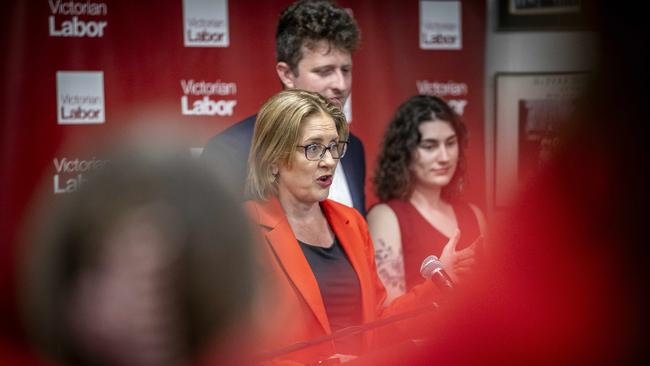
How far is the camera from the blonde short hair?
179 centimetres

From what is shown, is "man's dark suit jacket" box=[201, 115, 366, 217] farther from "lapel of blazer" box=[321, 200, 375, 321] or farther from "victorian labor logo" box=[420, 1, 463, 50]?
"victorian labor logo" box=[420, 1, 463, 50]

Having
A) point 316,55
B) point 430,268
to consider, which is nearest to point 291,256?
point 430,268

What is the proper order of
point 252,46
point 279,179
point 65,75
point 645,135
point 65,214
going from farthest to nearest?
point 252,46, point 65,75, point 279,179, point 645,135, point 65,214

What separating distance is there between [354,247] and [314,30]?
28.6 inches

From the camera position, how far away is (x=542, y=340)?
2.08 feet

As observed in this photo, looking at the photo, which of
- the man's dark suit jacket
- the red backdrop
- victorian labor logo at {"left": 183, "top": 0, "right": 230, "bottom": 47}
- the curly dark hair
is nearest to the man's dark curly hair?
the man's dark suit jacket

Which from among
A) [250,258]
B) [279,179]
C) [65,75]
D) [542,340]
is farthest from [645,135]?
[65,75]

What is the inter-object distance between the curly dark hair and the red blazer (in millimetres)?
960

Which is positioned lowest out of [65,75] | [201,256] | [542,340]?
[542,340]

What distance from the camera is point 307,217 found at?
190 cm

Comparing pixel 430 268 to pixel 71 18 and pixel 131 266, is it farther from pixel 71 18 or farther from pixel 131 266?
pixel 71 18

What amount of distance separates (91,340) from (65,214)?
7cm

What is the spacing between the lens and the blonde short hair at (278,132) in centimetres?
179

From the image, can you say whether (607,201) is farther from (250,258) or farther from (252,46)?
(252,46)
